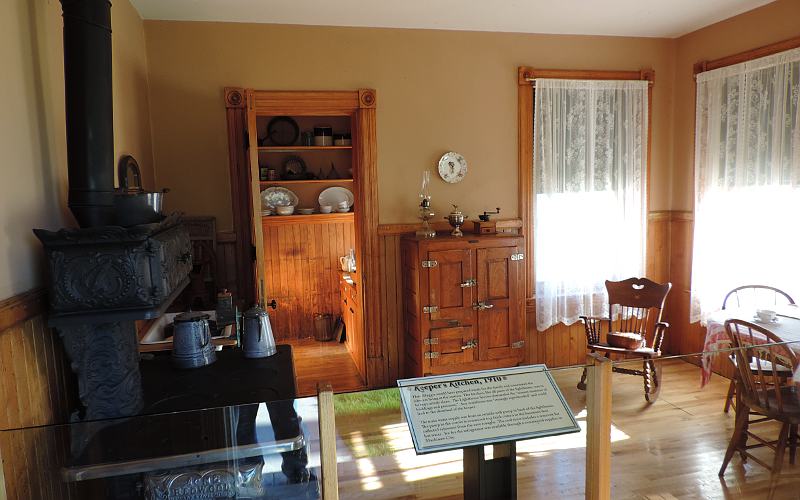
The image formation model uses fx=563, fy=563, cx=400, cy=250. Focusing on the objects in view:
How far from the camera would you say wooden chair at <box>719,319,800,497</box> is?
6.26ft

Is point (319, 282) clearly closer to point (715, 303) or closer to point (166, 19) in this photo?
point (166, 19)

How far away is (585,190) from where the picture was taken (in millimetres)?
4695

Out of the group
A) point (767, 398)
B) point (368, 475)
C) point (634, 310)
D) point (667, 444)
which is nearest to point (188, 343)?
point (368, 475)

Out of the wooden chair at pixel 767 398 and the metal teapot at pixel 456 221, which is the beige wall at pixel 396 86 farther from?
the wooden chair at pixel 767 398

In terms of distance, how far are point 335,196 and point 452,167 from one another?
1.73m

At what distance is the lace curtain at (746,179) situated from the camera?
3.87 meters

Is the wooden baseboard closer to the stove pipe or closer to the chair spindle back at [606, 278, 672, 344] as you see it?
the stove pipe

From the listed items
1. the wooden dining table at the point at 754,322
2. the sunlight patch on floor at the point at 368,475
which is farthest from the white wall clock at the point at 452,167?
the sunlight patch on floor at the point at 368,475

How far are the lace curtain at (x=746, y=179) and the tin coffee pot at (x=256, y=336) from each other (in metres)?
3.58

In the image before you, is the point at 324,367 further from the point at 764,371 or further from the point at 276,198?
the point at 764,371

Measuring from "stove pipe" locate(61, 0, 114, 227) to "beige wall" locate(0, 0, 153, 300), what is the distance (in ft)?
0.34

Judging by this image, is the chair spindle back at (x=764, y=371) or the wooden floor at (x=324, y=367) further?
the wooden floor at (x=324, y=367)

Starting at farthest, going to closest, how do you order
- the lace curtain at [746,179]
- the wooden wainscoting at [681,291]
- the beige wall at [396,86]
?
1. the wooden wainscoting at [681,291]
2. the beige wall at [396,86]
3. the lace curtain at [746,179]

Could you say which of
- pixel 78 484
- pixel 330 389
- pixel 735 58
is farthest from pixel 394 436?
pixel 735 58
